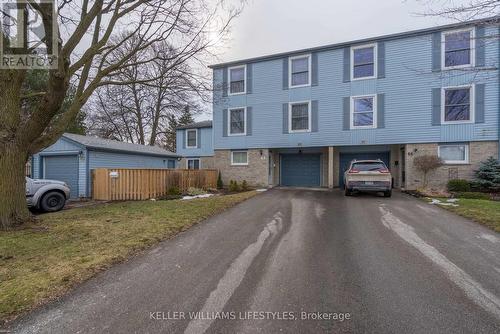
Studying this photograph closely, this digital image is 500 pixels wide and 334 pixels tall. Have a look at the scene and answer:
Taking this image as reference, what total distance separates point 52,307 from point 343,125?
49.3ft

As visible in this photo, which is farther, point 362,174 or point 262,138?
point 262,138

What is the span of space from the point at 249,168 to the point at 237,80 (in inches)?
230

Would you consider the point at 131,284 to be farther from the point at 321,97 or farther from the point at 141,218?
the point at 321,97

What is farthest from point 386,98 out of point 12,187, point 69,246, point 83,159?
point 12,187

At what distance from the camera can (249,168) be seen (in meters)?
17.6

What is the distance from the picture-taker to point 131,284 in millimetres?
3555

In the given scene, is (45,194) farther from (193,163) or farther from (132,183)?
(193,163)

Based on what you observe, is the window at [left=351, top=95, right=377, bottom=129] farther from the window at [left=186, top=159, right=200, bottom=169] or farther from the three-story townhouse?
the window at [left=186, top=159, right=200, bottom=169]

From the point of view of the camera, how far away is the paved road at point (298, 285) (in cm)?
268

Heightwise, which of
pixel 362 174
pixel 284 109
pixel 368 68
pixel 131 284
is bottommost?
pixel 131 284

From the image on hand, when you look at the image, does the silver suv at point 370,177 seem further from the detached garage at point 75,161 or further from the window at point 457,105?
the detached garage at point 75,161

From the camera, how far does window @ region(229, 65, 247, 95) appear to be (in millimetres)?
17875

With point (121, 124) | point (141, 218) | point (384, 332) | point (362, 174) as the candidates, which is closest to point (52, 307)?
point (384, 332)

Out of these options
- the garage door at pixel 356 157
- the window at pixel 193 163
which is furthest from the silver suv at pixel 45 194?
the window at pixel 193 163
